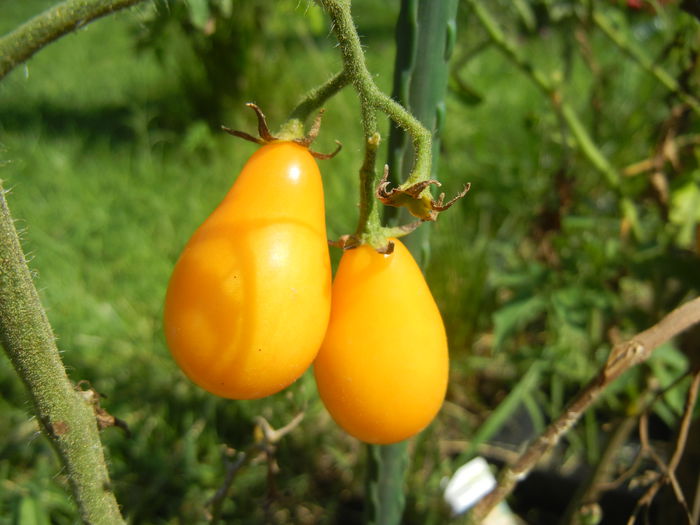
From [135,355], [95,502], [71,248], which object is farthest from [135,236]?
[95,502]

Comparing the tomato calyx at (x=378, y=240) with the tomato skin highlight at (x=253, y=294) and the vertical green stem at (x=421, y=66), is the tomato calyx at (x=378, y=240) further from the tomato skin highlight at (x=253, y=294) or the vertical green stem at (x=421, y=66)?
the vertical green stem at (x=421, y=66)

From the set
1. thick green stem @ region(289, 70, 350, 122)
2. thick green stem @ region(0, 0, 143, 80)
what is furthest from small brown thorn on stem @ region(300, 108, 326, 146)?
thick green stem @ region(0, 0, 143, 80)

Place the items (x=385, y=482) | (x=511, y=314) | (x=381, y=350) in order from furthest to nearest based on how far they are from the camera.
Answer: (x=511, y=314) → (x=385, y=482) → (x=381, y=350)

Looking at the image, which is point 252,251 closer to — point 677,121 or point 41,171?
point 677,121

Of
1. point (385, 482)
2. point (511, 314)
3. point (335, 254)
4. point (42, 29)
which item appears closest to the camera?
point (42, 29)

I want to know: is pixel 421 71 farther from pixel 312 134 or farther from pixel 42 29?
pixel 42 29

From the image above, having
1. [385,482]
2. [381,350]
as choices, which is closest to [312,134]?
[381,350]
